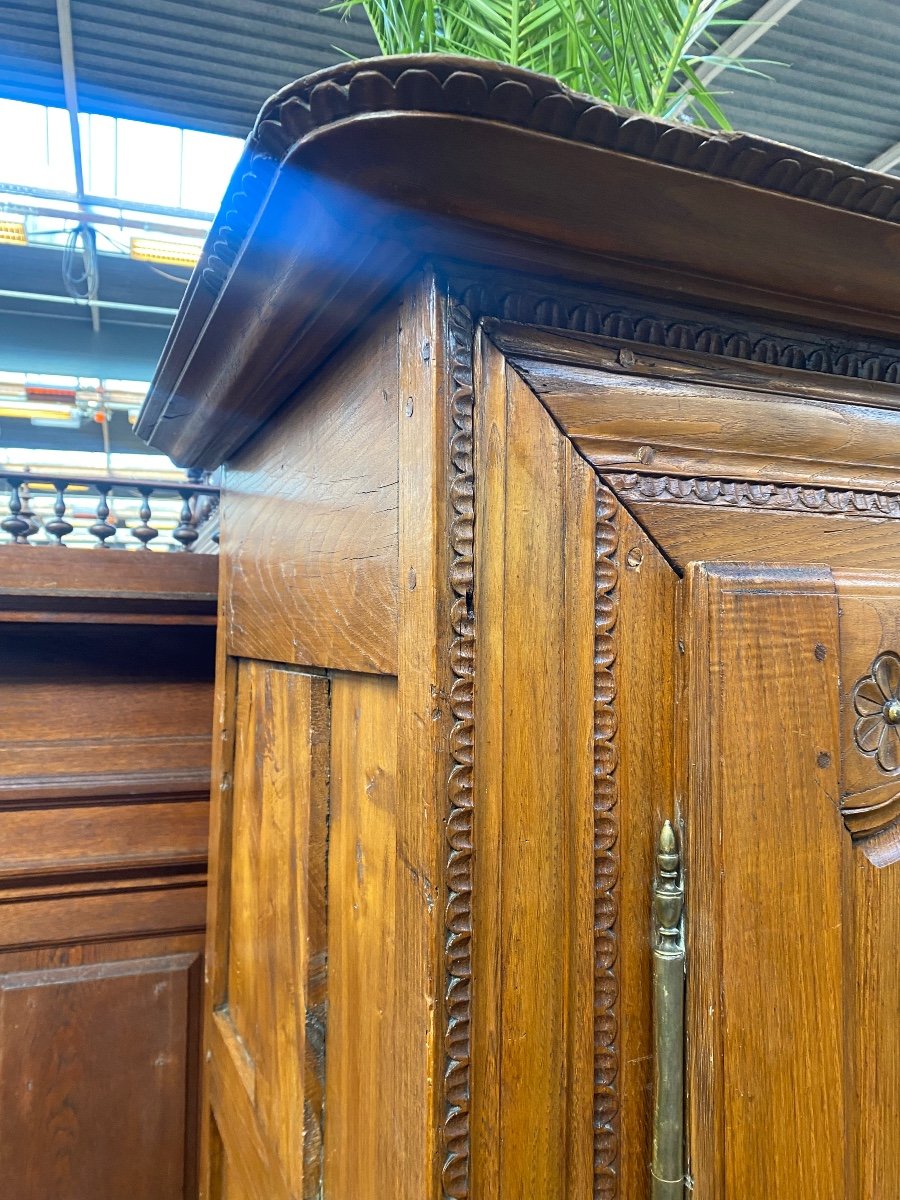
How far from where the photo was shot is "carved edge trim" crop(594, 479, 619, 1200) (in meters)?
0.40

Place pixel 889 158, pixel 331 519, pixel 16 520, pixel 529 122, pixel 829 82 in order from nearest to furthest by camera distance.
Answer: pixel 529 122
pixel 331 519
pixel 16 520
pixel 829 82
pixel 889 158

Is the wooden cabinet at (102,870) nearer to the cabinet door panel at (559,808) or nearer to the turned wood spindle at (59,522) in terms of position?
the turned wood spindle at (59,522)

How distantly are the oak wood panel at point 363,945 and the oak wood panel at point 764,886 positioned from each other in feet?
0.56

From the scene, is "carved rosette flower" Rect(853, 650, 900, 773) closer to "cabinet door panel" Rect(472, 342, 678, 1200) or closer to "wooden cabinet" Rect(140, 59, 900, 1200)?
"wooden cabinet" Rect(140, 59, 900, 1200)

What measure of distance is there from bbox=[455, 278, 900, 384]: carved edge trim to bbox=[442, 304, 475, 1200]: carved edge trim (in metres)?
0.05

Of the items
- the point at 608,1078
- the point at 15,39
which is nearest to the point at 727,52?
the point at 15,39

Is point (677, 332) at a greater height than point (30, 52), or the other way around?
point (30, 52)

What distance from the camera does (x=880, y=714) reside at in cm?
46

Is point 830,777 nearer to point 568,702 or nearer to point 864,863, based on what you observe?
point 864,863

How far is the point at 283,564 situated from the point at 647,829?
407 mm

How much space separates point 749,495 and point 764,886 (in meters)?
0.23

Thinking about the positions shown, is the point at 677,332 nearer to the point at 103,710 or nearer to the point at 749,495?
the point at 749,495

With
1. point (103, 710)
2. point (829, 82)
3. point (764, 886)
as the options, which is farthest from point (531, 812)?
point (829, 82)

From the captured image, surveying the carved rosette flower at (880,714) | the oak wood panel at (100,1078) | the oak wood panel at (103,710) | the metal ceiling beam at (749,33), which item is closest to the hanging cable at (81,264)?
the metal ceiling beam at (749,33)
